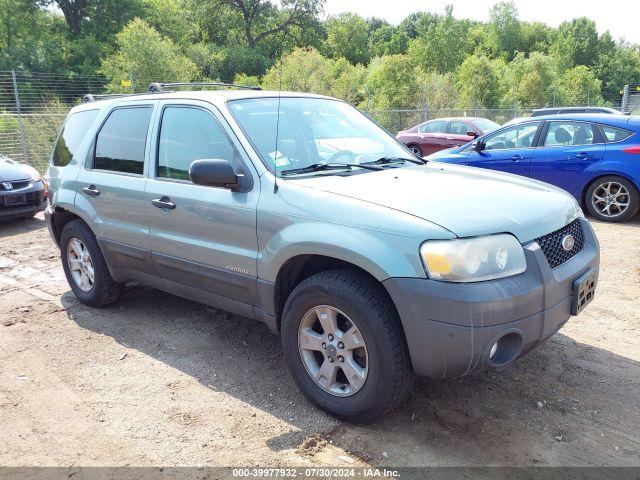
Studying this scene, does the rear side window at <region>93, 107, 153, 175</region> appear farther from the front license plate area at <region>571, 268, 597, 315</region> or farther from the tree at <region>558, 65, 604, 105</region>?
the tree at <region>558, 65, 604, 105</region>

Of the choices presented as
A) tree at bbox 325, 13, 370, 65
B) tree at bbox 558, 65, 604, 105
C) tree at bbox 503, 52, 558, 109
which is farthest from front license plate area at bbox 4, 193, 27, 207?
tree at bbox 325, 13, 370, 65

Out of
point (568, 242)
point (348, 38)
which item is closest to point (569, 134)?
point (568, 242)

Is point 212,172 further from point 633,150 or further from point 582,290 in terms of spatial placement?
point 633,150

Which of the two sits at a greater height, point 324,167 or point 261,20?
point 261,20

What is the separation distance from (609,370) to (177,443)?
109 inches

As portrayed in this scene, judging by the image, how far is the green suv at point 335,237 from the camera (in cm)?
268

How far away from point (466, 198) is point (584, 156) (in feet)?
19.5

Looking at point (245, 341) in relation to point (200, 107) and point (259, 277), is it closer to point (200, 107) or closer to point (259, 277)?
point (259, 277)

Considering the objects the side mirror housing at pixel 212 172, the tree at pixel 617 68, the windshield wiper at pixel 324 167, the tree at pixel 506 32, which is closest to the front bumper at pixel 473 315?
the windshield wiper at pixel 324 167

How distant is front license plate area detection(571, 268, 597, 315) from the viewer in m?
3.00

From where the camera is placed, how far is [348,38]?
74.2m

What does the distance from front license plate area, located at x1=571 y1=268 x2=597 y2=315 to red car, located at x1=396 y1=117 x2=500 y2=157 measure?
11.6 metres

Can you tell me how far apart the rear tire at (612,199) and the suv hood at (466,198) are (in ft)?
16.6

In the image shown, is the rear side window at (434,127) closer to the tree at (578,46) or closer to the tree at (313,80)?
the tree at (313,80)
